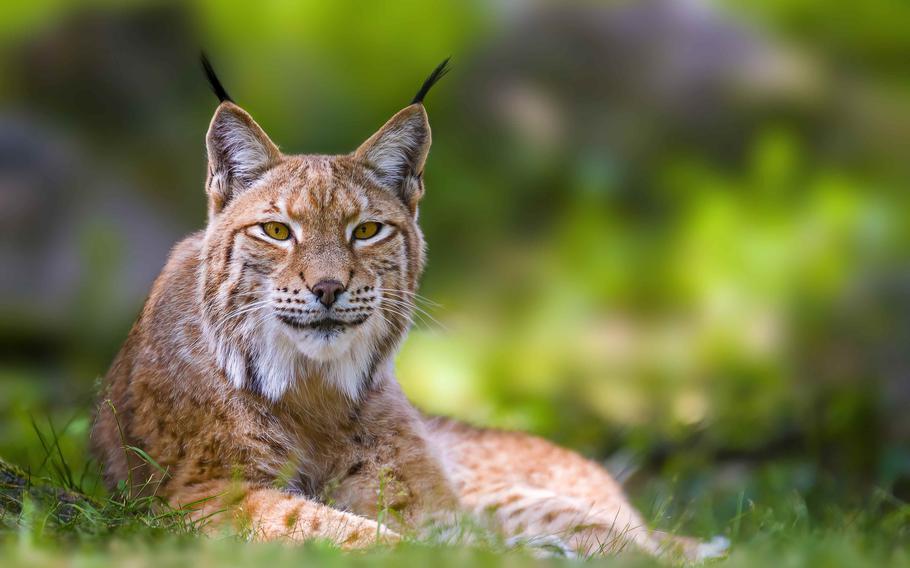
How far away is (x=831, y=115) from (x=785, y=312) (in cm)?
158

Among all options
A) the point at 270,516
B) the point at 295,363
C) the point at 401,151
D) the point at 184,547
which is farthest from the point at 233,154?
the point at 184,547

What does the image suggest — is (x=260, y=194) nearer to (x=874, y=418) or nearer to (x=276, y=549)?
(x=276, y=549)

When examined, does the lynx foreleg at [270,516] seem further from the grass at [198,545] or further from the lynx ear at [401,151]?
the lynx ear at [401,151]

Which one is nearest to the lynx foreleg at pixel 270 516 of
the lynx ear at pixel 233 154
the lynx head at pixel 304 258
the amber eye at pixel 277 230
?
the lynx head at pixel 304 258

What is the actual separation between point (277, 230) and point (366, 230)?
0.34 metres

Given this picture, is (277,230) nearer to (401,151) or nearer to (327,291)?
(327,291)

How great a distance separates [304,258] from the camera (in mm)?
4035

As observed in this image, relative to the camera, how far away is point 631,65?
857 centimetres

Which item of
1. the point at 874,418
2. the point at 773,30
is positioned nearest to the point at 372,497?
the point at 874,418

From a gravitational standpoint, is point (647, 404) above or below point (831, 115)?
below

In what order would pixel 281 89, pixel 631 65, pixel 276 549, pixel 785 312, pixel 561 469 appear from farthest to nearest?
pixel 631 65
pixel 281 89
pixel 785 312
pixel 561 469
pixel 276 549

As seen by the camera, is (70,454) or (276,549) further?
(70,454)

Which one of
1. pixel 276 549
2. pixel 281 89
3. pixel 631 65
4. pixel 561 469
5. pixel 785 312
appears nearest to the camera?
pixel 276 549

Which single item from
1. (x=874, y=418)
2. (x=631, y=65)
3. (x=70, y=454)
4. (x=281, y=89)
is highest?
(x=631, y=65)
